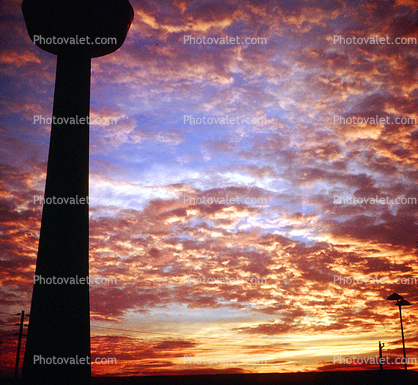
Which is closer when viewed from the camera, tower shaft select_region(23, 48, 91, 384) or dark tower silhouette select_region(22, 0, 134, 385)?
tower shaft select_region(23, 48, 91, 384)

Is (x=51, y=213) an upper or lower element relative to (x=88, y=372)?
upper

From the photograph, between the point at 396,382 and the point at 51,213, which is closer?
the point at 396,382

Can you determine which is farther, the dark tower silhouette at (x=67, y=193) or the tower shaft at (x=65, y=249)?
the dark tower silhouette at (x=67, y=193)

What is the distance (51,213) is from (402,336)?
2928cm

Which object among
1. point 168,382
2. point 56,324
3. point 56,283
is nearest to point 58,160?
point 56,283

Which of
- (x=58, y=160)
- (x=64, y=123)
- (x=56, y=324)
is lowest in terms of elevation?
(x=56, y=324)

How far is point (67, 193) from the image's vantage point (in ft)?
102

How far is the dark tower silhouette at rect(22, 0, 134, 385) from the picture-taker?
1075 inches

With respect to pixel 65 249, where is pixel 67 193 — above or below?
above

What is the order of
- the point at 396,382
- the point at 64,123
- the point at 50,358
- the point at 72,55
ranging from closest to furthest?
the point at 396,382 < the point at 50,358 < the point at 64,123 < the point at 72,55

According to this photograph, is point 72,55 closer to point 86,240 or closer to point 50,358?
point 86,240

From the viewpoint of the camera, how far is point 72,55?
35125mm

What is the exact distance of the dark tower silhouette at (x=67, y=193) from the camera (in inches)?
1075

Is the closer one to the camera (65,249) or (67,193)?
(65,249)
